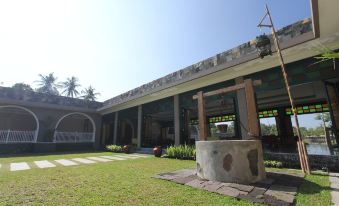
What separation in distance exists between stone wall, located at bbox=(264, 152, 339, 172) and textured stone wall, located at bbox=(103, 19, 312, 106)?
12.0ft

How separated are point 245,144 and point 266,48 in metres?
3.41

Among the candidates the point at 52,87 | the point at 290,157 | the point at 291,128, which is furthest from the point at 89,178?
the point at 52,87

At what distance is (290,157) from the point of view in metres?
6.16

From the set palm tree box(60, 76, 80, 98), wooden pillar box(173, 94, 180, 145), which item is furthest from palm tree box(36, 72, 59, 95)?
wooden pillar box(173, 94, 180, 145)

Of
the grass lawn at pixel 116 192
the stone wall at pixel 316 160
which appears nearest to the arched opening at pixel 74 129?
the grass lawn at pixel 116 192

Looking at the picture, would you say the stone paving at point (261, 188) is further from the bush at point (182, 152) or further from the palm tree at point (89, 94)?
the palm tree at point (89, 94)

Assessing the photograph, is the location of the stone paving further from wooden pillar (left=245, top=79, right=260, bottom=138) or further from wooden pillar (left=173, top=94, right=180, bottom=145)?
wooden pillar (left=173, top=94, right=180, bottom=145)

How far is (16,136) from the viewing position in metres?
13.6

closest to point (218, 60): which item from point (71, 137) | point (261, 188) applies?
point (261, 188)

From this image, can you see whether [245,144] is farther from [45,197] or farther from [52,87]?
[52,87]

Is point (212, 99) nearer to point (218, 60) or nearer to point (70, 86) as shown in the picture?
point (218, 60)

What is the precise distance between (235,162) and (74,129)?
18.7 m

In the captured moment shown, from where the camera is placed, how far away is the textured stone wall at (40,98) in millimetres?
13414

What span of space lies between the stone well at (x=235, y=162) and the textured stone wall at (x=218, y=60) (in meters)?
4.04
